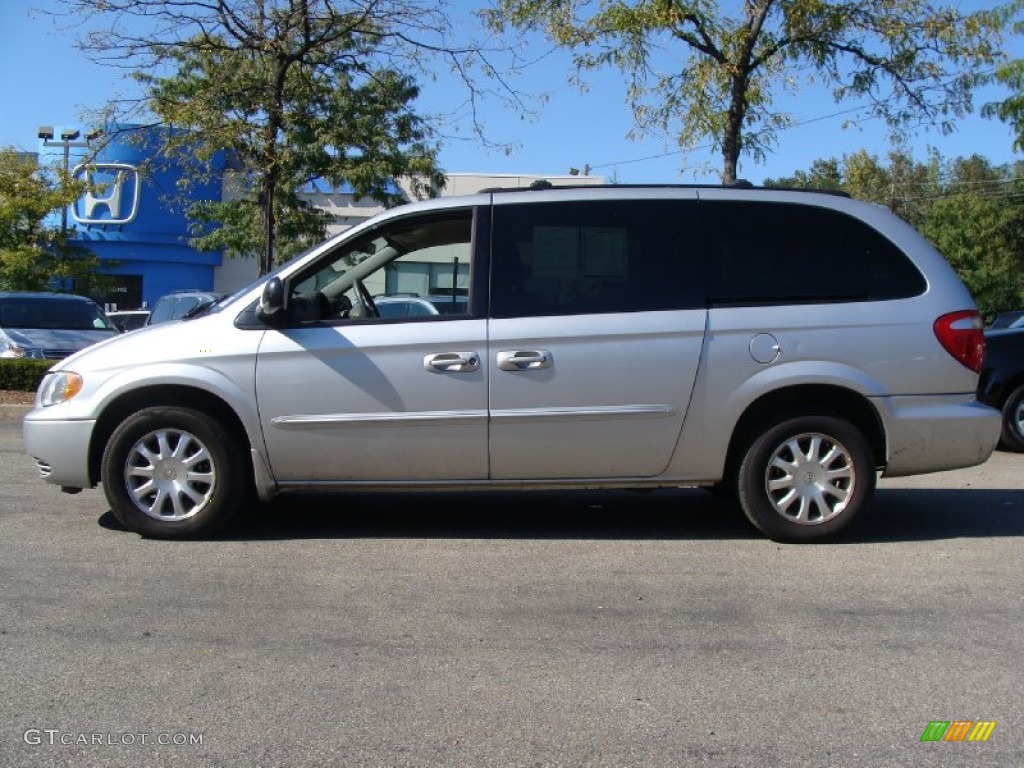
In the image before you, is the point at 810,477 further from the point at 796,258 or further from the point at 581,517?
the point at 581,517

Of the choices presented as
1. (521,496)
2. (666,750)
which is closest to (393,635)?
(666,750)

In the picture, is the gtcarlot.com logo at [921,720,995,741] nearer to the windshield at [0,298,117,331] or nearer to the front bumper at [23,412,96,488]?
the front bumper at [23,412,96,488]

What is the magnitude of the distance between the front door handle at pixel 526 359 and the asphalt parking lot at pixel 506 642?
3.62 ft

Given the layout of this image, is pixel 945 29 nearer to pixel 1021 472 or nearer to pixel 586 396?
pixel 1021 472

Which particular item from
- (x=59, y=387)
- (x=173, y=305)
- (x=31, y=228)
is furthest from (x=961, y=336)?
(x=31, y=228)

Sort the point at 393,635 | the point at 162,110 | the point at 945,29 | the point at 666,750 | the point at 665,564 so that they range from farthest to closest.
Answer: the point at 162,110
the point at 945,29
the point at 665,564
the point at 393,635
the point at 666,750

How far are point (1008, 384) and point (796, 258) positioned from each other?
5.70 meters

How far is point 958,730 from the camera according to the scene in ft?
12.1

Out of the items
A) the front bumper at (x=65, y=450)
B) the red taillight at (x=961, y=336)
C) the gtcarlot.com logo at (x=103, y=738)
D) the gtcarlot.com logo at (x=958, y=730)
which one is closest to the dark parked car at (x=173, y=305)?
A: the front bumper at (x=65, y=450)

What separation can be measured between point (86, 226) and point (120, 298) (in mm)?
3198

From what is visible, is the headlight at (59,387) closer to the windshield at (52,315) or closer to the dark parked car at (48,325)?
the dark parked car at (48,325)

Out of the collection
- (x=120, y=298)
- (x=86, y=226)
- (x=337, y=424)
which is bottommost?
(x=337, y=424)

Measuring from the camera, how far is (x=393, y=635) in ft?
15.1

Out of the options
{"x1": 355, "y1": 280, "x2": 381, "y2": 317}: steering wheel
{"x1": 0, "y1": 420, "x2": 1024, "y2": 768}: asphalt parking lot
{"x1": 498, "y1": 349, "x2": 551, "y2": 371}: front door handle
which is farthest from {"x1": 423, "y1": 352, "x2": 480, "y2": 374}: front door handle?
{"x1": 0, "y1": 420, "x2": 1024, "y2": 768}: asphalt parking lot
